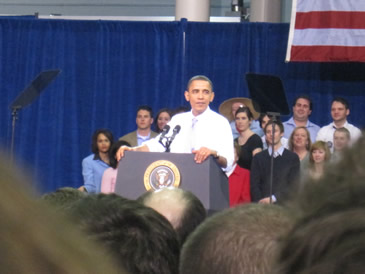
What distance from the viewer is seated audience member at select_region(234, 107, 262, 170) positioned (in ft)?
25.2

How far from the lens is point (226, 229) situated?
109 cm

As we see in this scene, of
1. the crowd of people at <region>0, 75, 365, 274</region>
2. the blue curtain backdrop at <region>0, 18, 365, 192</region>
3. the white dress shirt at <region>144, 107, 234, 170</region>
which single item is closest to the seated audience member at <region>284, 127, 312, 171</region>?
the white dress shirt at <region>144, 107, 234, 170</region>

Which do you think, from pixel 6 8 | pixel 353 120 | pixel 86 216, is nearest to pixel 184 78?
pixel 353 120

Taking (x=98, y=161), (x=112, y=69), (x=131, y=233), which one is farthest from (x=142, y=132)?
(x=131, y=233)

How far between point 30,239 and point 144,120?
9.01 m

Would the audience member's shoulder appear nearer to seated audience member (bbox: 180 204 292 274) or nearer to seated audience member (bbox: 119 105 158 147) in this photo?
seated audience member (bbox: 119 105 158 147)

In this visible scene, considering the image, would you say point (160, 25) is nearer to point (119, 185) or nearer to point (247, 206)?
point (119, 185)

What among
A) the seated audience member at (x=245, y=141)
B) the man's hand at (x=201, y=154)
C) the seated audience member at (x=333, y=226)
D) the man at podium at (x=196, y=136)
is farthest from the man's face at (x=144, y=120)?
the seated audience member at (x=333, y=226)

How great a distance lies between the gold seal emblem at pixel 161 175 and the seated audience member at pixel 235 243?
11.3 feet

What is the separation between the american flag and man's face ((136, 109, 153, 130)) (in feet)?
6.42

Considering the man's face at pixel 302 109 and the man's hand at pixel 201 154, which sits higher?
the man's face at pixel 302 109

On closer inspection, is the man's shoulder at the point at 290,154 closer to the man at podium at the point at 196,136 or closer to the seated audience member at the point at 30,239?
the man at podium at the point at 196,136

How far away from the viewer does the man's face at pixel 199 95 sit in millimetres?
5297

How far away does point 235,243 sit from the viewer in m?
1.06
